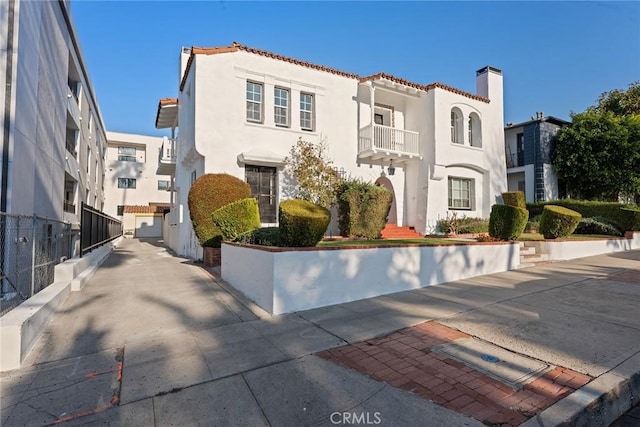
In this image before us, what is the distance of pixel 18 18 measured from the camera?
28.0 ft

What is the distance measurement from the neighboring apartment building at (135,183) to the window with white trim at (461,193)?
97.8 feet

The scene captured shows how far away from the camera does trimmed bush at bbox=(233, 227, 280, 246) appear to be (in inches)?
280

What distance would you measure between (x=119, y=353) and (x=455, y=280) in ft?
23.0

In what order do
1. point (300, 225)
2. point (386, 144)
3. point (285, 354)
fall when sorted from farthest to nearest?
point (386, 144) < point (300, 225) < point (285, 354)

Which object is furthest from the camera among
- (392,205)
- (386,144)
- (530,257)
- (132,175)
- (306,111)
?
(132,175)

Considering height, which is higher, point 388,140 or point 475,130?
point 475,130

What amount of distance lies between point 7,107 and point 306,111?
8.98m

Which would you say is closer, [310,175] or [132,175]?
[310,175]

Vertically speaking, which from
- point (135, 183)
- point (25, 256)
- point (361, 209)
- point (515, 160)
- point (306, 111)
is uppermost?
point (135, 183)

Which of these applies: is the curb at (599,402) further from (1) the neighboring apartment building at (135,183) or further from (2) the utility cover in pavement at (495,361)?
(1) the neighboring apartment building at (135,183)

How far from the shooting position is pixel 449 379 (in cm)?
356

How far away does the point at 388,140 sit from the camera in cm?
1487

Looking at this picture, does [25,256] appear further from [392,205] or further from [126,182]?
[126,182]

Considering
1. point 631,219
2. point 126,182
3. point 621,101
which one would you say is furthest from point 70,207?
point 621,101
